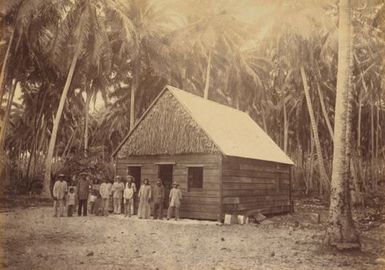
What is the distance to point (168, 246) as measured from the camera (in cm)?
1141

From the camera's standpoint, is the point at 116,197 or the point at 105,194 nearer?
the point at 105,194

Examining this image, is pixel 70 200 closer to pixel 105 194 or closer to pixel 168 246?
pixel 105 194

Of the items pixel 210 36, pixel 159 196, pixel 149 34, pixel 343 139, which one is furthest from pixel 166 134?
pixel 210 36

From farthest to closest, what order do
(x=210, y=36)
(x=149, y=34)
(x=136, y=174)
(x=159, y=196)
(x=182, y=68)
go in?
(x=182, y=68) → (x=210, y=36) → (x=149, y=34) → (x=136, y=174) → (x=159, y=196)

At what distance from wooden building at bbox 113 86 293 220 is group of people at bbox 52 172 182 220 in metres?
0.86

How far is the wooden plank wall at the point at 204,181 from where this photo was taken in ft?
57.2

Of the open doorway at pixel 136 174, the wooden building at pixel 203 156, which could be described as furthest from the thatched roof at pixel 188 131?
the open doorway at pixel 136 174

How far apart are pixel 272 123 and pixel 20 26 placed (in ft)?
83.9

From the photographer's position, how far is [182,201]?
18.5 meters

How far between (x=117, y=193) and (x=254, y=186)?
19.4 ft

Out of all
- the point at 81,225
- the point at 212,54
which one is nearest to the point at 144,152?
the point at 81,225

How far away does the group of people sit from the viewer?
17734mm

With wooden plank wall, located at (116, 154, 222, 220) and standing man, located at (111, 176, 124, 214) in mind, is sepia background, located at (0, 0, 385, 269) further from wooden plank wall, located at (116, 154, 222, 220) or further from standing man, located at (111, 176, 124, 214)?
standing man, located at (111, 176, 124, 214)

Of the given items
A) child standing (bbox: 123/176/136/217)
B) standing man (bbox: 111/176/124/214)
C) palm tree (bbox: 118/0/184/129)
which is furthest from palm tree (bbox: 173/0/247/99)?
child standing (bbox: 123/176/136/217)
